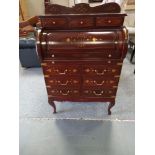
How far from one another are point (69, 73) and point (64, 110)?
2.00 feet

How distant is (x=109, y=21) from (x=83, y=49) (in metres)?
0.40

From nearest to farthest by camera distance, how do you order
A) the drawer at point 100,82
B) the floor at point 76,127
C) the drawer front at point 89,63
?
the floor at point 76,127 → the drawer front at point 89,63 → the drawer at point 100,82

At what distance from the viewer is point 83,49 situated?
191 centimetres

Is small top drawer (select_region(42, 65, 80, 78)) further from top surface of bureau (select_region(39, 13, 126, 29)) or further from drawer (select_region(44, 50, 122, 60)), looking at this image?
top surface of bureau (select_region(39, 13, 126, 29))

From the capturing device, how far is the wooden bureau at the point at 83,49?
189cm

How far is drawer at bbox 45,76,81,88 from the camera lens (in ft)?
6.96

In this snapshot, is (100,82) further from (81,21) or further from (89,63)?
(81,21)

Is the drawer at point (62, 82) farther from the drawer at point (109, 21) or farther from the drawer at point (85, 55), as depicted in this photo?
the drawer at point (109, 21)

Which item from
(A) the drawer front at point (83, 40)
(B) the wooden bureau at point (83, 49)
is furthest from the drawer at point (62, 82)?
(A) the drawer front at point (83, 40)

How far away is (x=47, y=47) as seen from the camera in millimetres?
1916
